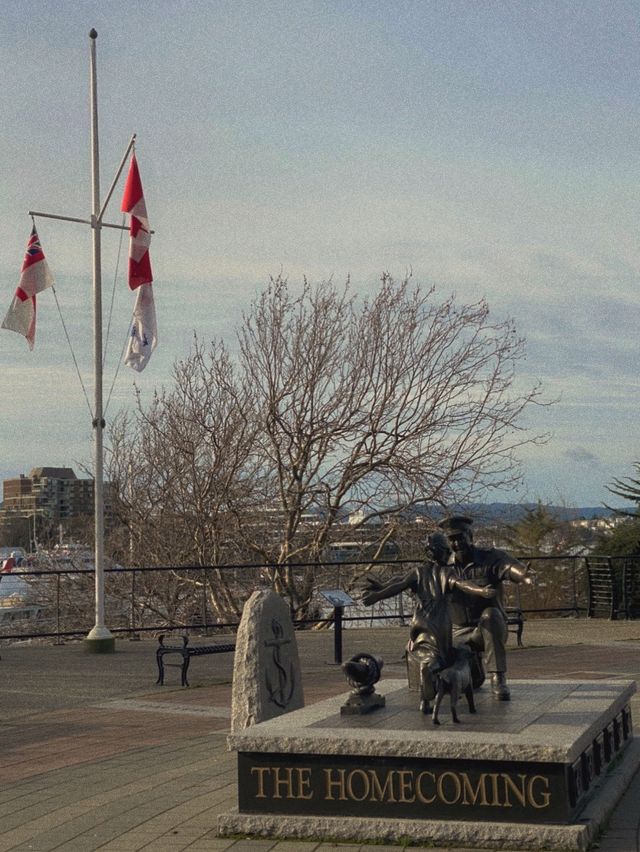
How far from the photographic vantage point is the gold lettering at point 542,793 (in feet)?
21.2

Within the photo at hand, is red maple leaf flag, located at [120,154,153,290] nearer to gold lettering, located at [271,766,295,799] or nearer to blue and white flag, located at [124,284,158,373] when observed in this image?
blue and white flag, located at [124,284,158,373]

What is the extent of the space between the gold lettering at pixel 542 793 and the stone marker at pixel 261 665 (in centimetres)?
269

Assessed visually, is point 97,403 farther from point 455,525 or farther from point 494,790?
point 494,790

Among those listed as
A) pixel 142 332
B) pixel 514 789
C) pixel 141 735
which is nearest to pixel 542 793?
pixel 514 789

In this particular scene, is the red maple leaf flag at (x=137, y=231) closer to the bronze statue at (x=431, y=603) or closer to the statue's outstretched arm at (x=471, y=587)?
the bronze statue at (x=431, y=603)

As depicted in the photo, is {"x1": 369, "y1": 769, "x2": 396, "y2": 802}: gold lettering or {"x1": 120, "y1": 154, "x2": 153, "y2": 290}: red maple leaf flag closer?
{"x1": 369, "y1": 769, "x2": 396, "y2": 802}: gold lettering

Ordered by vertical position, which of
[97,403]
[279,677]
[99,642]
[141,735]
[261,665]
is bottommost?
[141,735]

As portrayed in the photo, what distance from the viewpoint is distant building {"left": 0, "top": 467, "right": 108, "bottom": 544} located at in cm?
3341

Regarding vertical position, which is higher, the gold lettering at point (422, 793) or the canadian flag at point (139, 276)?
the canadian flag at point (139, 276)

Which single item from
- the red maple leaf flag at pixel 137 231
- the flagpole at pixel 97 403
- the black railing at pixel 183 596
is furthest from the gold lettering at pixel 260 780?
the black railing at pixel 183 596

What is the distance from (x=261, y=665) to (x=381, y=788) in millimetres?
2275

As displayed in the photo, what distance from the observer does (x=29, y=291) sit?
17531 millimetres

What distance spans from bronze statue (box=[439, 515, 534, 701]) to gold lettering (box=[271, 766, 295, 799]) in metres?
1.64

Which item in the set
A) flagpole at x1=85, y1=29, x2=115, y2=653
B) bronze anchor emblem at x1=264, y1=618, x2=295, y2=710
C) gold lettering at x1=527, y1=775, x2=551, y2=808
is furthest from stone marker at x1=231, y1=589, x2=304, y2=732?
flagpole at x1=85, y1=29, x2=115, y2=653
